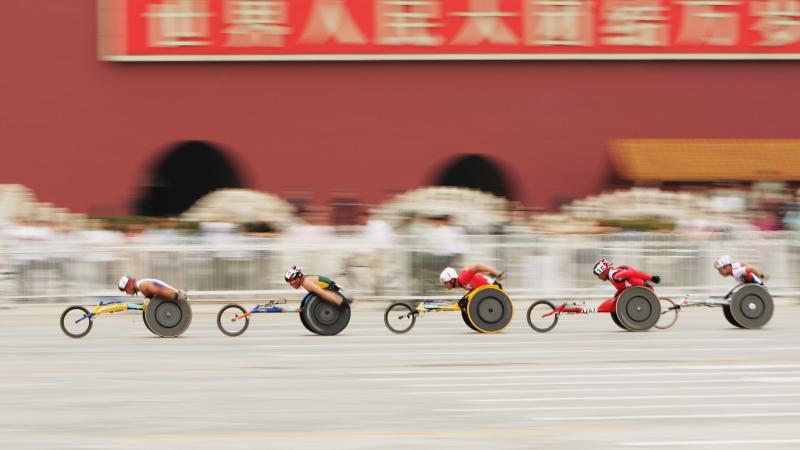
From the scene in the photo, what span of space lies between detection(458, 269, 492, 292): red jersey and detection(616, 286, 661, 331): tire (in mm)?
1687

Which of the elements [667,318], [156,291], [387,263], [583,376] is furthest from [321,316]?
[667,318]

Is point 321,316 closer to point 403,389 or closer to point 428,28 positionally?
point 403,389

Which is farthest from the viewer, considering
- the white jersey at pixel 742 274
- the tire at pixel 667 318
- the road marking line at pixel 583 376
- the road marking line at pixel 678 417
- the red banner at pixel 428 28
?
the red banner at pixel 428 28

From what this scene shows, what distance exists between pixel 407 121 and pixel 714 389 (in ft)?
75.0

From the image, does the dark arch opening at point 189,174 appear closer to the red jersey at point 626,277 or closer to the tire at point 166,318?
the tire at point 166,318

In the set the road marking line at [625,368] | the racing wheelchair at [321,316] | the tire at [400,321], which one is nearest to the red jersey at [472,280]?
the tire at [400,321]

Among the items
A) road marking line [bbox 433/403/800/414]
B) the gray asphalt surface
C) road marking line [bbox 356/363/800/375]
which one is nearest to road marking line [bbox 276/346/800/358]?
the gray asphalt surface

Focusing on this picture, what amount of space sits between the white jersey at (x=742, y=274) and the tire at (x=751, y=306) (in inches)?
3.4

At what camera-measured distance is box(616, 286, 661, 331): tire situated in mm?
16766

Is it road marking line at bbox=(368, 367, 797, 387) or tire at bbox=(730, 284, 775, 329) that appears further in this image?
tire at bbox=(730, 284, 775, 329)

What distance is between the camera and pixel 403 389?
37.6 ft

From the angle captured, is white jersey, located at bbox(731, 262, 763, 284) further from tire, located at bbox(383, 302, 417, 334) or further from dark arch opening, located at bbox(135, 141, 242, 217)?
dark arch opening, located at bbox(135, 141, 242, 217)

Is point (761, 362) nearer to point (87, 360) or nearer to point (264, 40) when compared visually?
point (87, 360)

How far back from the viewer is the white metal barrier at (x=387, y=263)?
21438 mm
